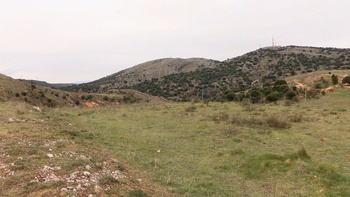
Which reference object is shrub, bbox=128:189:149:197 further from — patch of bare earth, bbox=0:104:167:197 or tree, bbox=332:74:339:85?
tree, bbox=332:74:339:85

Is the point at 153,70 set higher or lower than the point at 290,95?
higher

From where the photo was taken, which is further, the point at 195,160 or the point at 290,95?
the point at 290,95

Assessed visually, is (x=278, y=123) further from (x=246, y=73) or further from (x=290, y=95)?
(x=246, y=73)

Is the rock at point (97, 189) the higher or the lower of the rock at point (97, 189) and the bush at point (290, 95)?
the higher

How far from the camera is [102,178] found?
8258 millimetres

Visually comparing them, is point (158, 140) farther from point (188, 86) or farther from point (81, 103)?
point (188, 86)

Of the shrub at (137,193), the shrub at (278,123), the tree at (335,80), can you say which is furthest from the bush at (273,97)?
the shrub at (137,193)

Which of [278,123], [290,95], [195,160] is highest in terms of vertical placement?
[290,95]

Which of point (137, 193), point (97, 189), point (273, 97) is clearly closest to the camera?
point (97, 189)

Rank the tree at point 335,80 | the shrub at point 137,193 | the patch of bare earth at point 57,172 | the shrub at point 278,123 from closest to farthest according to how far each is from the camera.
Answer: the patch of bare earth at point 57,172, the shrub at point 137,193, the shrub at point 278,123, the tree at point 335,80

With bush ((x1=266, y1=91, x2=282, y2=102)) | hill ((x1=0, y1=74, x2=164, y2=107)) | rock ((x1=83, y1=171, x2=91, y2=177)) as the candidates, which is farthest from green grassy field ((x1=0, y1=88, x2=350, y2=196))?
hill ((x1=0, y1=74, x2=164, y2=107))

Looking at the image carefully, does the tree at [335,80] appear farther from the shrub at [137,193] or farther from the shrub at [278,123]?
the shrub at [137,193]

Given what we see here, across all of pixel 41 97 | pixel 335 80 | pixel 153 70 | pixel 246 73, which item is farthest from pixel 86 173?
pixel 153 70

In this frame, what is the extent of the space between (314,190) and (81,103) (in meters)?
63.5
